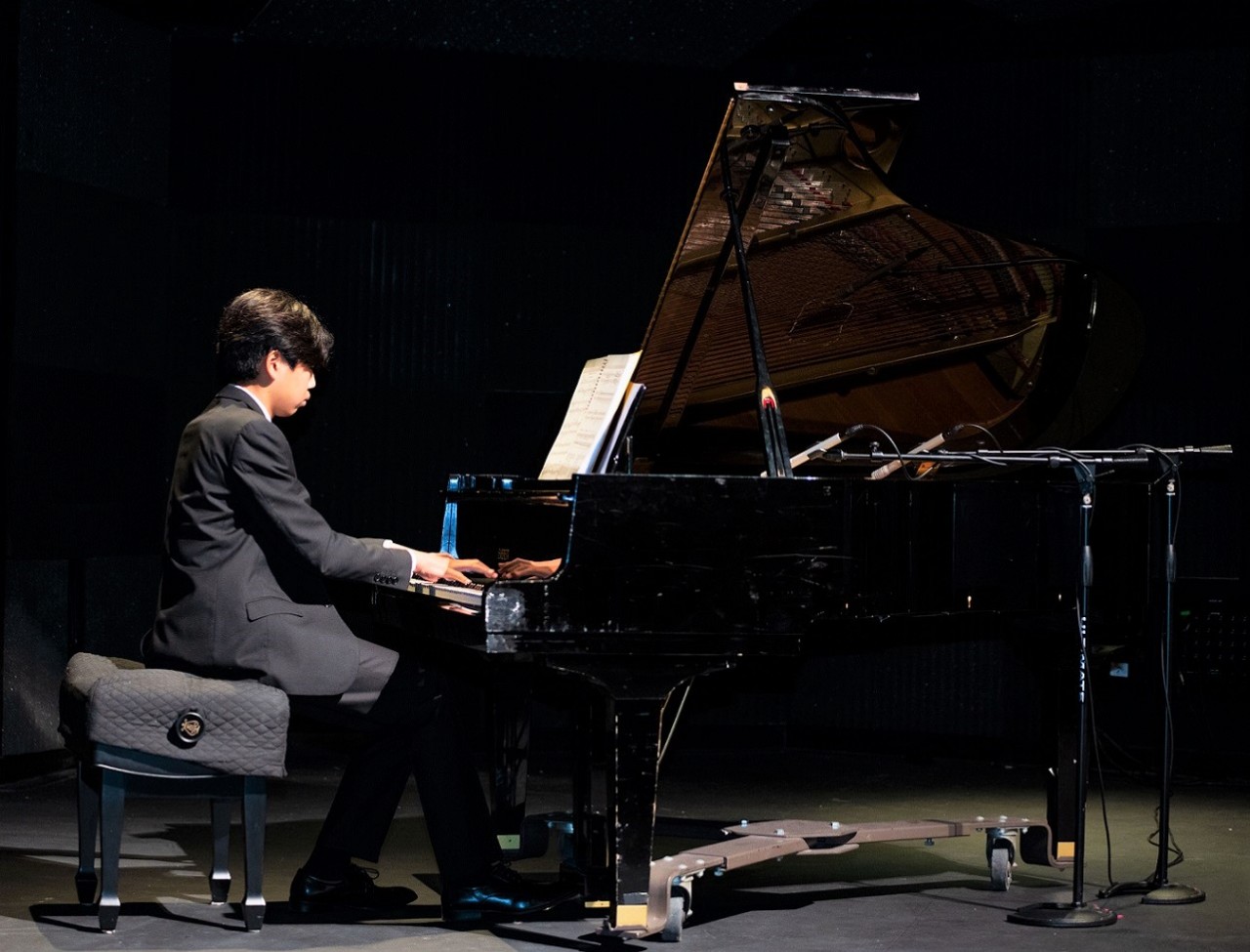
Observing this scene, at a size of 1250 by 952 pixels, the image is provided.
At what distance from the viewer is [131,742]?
3.59 meters

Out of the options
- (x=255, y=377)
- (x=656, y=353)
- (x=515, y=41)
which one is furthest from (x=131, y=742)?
(x=515, y=41)

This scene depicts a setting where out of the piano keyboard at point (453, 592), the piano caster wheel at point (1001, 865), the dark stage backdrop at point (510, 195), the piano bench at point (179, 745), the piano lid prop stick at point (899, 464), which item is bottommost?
the piano caster wheel at point (1001, 865)

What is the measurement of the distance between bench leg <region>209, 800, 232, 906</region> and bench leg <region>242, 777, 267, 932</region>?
0.34 meters

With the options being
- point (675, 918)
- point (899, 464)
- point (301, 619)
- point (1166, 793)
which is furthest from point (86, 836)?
point (1166, 793)

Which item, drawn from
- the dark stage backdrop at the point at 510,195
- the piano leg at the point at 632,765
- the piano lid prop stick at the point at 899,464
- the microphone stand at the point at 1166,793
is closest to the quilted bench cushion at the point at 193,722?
the piano leg at the point at 632,765

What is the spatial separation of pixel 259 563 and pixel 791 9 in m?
3.59

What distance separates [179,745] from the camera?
3.59 meters

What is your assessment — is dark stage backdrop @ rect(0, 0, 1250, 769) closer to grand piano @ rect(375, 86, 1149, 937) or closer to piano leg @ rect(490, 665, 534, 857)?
grand piano @ rect(375, 86, 1149, 937)

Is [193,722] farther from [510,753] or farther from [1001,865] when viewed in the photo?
[1001,865]

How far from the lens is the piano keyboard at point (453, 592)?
11.6 feet

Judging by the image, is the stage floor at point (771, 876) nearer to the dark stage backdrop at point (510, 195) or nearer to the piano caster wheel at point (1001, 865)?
the piano caster wheel at point (1001, 865)

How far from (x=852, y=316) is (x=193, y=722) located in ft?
6.84

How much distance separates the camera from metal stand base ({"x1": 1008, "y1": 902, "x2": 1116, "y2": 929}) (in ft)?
12.7

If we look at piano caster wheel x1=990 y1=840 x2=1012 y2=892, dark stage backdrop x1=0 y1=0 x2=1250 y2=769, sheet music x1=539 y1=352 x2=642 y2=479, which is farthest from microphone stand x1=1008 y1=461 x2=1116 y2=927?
dark stage backdrop x1=0 y1=0 x2=1250 y2=769
